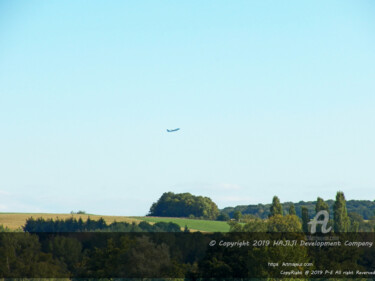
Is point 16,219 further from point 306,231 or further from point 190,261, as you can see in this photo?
point 306,231

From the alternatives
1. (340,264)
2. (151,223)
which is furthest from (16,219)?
(340,264)

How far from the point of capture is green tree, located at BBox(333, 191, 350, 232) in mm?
156625

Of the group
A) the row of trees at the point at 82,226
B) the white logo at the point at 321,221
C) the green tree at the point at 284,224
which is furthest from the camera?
the row of trees at the point at 82,226

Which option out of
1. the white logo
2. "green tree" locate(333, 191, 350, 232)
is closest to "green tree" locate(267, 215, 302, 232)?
the white logo

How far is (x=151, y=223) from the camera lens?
198000 millimetres

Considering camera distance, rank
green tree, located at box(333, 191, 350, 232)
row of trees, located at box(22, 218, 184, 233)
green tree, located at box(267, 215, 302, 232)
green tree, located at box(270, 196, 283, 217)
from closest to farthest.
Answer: green tree, located at box(267, 215, 302, 232) < green tree, located at box(333, 191, 350, 232) < green tree, located at box(270, 196, 283, 217) < row of trees, located at box(22, 218, 184, 233)

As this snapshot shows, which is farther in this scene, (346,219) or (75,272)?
(346,219)

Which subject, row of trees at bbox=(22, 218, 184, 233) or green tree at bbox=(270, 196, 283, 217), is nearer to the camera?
green tree at bbox=(270, 196, 283, 217)

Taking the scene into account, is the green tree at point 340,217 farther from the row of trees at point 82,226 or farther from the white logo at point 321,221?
the row of trees at point 82,226

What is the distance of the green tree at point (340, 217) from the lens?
514ft

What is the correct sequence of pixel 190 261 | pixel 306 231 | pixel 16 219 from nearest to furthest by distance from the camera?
pixel 190 261 < pixel 306 231 < pixel 16 219

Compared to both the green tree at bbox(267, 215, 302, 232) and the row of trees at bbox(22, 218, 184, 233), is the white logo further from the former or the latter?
the row of trees at bbox(22, 218, 184, 233)

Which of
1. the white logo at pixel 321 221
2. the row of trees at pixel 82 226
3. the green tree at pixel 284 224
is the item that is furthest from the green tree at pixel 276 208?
the row of trees at pixel 82 226

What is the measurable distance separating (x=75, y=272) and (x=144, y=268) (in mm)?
21877
